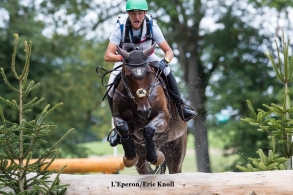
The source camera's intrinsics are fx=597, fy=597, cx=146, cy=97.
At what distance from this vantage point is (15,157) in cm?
564

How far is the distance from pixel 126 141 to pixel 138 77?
0.72 m

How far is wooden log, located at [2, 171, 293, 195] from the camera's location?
17.3 feet

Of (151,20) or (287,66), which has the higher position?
(151,20)

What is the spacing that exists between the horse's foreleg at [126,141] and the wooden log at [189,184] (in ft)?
1.42

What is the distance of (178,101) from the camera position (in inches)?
272

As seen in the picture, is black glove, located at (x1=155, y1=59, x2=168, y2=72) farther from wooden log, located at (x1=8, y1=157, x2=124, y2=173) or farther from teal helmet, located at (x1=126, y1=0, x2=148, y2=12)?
wooden log, located at (x1=8, y1=157, x2=124, y2=173)

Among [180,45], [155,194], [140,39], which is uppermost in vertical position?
[180,45]

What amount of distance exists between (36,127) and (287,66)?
2759mm

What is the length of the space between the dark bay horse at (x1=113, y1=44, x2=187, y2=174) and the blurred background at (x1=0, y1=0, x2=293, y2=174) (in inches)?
413

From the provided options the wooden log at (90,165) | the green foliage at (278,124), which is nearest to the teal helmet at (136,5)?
the green foliage at (278,124)

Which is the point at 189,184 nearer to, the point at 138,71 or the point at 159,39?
the point at 138,71

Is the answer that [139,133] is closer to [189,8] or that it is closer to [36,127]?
[36,127]

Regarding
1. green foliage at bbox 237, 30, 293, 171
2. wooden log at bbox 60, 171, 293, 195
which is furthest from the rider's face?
wooden log at bbox 60, 171, 293, 195

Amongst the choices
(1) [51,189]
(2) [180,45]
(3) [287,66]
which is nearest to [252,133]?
(2) [180,45]
